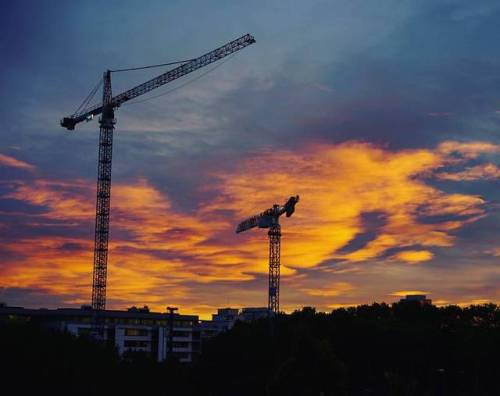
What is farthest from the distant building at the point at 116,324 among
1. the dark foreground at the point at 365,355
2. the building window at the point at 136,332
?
the dark foreground at the point at 365,355

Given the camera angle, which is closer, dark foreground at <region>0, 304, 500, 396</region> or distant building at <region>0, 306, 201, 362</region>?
dark foreground at <region>0, 304, 500, 396</region>

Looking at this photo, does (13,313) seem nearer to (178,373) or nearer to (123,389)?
(178,373)

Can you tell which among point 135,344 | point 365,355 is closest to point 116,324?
point 135,344

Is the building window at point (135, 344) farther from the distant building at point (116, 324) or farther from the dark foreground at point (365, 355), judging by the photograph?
the dark foreground at point (365, 355)

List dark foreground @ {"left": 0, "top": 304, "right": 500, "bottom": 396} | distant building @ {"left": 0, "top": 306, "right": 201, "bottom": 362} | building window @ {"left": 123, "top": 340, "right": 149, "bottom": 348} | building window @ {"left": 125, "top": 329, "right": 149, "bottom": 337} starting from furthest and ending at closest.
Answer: building window @ {"left": 125, "top": 329, "right": 149, "bottom": 337} < building window @ {"left": 123, "top": 340, "right": 149, "bottom": 348} < distant building @ {"left": 0, "top": 306, "right": 201, "bottom": 362} < dark foreground @ {"left": 0, "top": 304, "right": 500, "bottom": 396}

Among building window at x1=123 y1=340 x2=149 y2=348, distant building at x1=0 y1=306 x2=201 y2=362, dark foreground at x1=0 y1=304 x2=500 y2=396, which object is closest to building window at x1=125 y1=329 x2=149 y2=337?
distant building at x1=0 y1=306 x2=201 y2=362

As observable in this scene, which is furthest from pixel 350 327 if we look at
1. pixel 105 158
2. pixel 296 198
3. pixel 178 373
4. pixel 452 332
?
pixel 105 158

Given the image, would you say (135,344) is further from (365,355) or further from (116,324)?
(365,355)

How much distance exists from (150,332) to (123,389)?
120 metres

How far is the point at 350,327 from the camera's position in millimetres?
135250

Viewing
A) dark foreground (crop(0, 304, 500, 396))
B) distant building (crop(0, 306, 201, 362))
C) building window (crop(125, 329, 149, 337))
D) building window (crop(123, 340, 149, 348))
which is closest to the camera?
dark foreground (crop(0, 304, 500, 396))

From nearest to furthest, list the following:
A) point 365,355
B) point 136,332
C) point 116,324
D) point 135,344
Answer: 1. point 365,355
2. point 116,324
3. point 135,344
4. point 136,332

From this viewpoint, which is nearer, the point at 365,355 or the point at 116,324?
the point at 365,355

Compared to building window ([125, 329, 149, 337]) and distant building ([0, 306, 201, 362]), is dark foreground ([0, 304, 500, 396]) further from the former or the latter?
building window ([125, 329, 149, 337])
